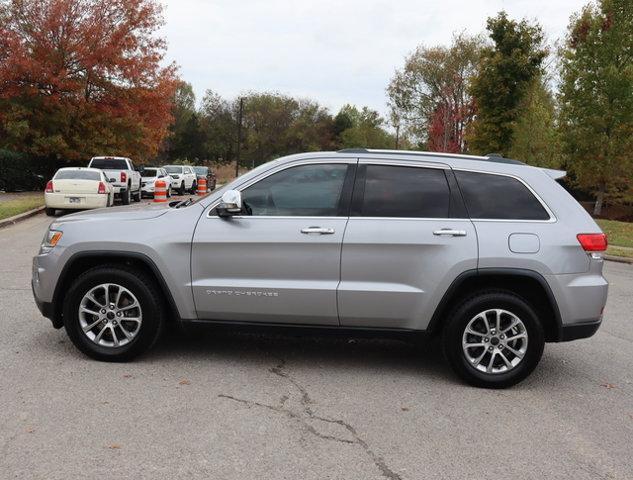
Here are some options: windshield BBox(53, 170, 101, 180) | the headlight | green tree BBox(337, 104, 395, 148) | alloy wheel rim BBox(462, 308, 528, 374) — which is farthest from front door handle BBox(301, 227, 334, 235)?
green tree BBox(337, 104, 395, 148)

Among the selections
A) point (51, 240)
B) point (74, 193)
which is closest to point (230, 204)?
point (51, 240)

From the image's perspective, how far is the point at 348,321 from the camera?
5066mm

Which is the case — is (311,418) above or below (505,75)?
below

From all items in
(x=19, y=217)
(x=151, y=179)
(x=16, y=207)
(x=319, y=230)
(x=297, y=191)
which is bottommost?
(x=19, y=217)

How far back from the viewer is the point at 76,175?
63.6ft

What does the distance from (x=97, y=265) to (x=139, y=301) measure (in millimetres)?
526

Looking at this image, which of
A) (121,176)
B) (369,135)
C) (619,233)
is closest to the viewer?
(619,233)

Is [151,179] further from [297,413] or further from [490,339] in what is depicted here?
[297,413]

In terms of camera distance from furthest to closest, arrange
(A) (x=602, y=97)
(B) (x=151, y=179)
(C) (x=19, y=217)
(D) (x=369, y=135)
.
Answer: (D) (x=369, y=135)
(B) (x=151, y=179)
(A) (x=602, y=97)
(C) (x=19, y=217)

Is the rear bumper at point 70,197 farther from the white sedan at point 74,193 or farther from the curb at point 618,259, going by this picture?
the curb at point 618,259

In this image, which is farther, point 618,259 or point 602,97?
point 602,97

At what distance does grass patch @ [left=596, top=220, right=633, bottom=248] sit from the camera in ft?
59.9

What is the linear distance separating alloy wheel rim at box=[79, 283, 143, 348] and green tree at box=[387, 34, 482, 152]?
166 ft

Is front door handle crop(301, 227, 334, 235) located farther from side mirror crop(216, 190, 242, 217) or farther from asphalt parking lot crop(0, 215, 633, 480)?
asphalt parking lot crop(0, 215, 633, 480)
